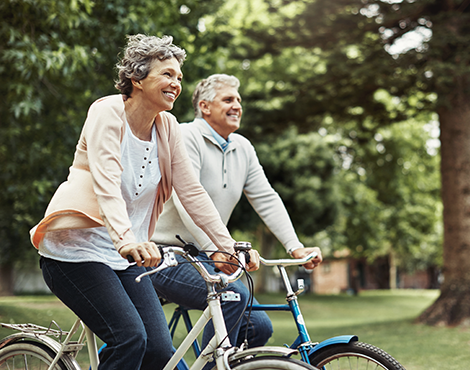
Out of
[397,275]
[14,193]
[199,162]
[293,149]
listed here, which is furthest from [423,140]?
[397,275]

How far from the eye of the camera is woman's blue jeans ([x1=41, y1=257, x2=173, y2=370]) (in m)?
2.30

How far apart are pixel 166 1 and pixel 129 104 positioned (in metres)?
7.22

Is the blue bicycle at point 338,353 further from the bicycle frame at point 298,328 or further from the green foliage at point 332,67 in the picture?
the green foliage at point 332,67

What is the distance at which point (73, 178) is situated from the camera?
95.1 inches

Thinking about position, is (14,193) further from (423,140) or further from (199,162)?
(423,140)

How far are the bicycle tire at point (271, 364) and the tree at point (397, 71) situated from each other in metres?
8.66

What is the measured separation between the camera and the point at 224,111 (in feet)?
11.6

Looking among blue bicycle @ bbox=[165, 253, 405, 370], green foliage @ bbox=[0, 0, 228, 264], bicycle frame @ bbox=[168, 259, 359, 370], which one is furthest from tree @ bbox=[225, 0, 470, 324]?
blue bicycle @ bbox=[165, 253, 405, 370]

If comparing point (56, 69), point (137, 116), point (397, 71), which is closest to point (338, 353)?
point (137, 116)

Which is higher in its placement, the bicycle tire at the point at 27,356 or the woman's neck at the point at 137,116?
the woman's neck at the point at 137,116

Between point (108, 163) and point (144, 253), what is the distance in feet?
1.53

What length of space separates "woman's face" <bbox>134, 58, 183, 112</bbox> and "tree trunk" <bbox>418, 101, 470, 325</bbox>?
924 centimetres

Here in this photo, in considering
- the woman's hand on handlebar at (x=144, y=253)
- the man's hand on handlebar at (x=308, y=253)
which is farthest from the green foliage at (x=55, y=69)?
the woman's hand on handlebar at (x=144, y=253)

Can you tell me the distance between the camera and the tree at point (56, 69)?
22.6 ft
